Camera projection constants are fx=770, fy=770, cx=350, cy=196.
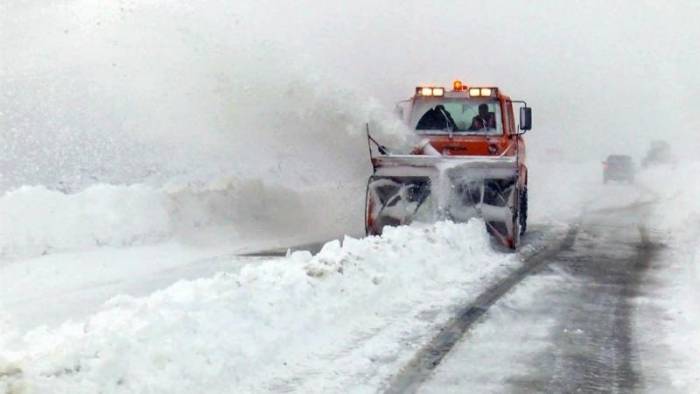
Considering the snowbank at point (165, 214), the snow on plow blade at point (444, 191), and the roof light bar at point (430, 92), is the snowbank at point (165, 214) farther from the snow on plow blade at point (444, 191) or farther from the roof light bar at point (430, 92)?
the roof light bar at point (430, 92)

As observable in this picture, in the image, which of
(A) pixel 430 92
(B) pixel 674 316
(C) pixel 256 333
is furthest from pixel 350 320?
(A) pixel 430 92

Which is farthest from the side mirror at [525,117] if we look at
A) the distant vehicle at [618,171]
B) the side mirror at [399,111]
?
the distant vehicle at [618,171]

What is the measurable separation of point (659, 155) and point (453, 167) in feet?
145

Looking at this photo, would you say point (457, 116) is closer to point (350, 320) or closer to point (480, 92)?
point (480, 92)

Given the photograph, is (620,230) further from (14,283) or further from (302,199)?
(14,283)

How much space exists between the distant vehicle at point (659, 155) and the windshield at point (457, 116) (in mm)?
41564

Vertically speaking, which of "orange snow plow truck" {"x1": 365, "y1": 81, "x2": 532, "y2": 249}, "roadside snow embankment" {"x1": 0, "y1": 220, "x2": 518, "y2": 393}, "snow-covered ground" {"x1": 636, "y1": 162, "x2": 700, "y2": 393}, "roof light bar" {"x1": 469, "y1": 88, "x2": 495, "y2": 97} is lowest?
"snow-covered ground" {"x1": 636, "y1": 162, "x2": 700, "y2": 393}

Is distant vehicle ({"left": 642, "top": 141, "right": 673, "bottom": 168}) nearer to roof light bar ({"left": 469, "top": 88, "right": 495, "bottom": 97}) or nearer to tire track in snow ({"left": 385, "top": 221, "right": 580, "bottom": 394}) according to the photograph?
roof light bar ({"left": 469, "top": 88, "right": 495, "bottom": 97})

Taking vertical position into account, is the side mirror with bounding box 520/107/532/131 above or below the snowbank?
above

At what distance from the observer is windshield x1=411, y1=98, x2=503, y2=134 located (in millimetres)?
13773

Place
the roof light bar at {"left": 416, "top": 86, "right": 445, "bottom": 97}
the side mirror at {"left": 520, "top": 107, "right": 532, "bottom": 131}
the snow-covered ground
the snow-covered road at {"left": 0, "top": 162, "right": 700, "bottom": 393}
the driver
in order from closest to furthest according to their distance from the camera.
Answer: the snow-covered road at {"left": 0, "top": 162, "right": 700, "bottom": 393} → the snow-covered ground → the side mirror at {"left": 520, "top": 107, "right": 532, "bottom": 131} → the driver → the roof light bar at {"left": 416, "top": 86, "right": 445, "bottom": 97}

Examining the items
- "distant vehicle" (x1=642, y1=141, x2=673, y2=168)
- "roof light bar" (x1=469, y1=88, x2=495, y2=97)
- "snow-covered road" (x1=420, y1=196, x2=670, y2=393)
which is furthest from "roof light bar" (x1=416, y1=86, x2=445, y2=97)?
"distant vehicle" (x1=642, y1=141, x2=673, y2=168)

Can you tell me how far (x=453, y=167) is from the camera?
1240 cm

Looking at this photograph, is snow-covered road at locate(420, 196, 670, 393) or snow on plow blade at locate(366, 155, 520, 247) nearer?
snow-covered road at locate(420, 196, 670, 393)
